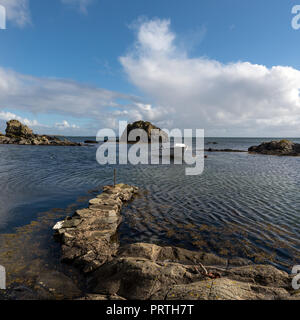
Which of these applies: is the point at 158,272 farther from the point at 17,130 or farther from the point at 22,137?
the point at 17,130

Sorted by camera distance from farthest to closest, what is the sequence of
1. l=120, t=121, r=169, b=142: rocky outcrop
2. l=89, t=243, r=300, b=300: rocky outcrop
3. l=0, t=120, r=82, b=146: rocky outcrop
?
l=120, t=121, r=169, b=142: rocky outcrop, l=0, t=120, r=82, b=146: rocky outcrop, l=89, t=243, r=300, b=300: rocky outcrop

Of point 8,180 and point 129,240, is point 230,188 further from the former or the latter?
point 8,180

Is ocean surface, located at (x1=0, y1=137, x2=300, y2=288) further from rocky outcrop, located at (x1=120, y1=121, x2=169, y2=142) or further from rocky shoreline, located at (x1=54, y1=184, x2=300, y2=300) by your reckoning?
rocky outcrop, located at (x1=120, y1=121, x2=169, y2=142)

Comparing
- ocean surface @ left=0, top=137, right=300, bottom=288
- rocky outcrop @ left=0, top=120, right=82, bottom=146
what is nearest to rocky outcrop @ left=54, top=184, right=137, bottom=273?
ocean surface @ left=0, top=137, right=300, bottom=288

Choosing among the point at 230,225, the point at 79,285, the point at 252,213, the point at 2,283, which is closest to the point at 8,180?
the point at 2,283

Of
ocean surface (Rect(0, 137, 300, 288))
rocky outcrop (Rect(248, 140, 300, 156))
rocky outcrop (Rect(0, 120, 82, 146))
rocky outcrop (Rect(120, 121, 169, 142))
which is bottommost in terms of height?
ocean surface (Rect(0, 137, 300, 288))

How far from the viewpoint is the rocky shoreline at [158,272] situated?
18.5 feet

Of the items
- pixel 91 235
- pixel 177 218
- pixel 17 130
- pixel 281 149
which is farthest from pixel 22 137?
pixel 281 149

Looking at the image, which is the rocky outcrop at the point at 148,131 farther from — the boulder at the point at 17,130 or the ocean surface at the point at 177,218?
the ocean surface at the point at 177,218

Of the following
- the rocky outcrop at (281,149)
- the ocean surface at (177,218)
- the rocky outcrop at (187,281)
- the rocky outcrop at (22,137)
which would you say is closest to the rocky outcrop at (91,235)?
the ocean surface at (177,218)

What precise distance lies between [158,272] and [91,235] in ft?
17.4

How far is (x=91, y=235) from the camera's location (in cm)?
1047

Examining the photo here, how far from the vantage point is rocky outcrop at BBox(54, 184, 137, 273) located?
27.9ft
